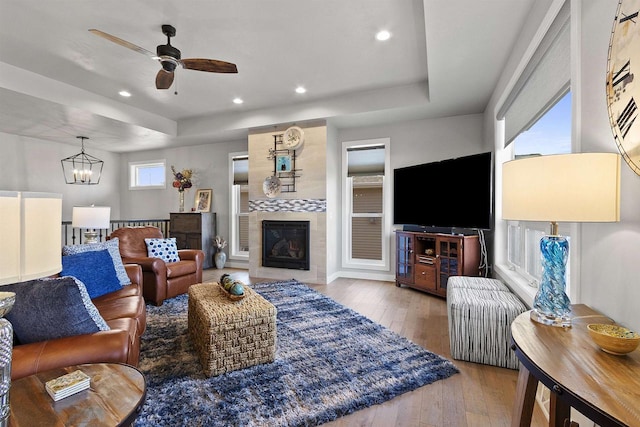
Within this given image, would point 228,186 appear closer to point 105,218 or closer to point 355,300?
point 105,218

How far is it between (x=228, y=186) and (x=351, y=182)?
2.63 metres

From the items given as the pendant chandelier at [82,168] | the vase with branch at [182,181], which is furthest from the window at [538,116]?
the pendant chandelier at [82,168]

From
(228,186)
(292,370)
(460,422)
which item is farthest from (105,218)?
(460,422)

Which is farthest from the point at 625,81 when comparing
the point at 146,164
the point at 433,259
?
the point at 146,164

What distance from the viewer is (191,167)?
6512 mm

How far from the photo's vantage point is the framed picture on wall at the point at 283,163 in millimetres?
4879

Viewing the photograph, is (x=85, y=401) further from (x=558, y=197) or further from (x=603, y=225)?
(x=603, y=225)

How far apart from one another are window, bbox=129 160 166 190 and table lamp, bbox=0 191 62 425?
21.5ft

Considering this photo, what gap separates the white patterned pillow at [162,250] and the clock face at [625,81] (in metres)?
4.30

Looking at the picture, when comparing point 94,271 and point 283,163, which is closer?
point 94,271

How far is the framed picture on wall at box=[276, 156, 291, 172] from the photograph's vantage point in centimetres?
488

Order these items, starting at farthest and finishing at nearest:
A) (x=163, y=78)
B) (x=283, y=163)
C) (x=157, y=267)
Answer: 1. (x=283, y=163)
2. (x=157, y=267)
3. (x=163, y=78)

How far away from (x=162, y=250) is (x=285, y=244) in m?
1.83

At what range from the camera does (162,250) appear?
3.95 m
